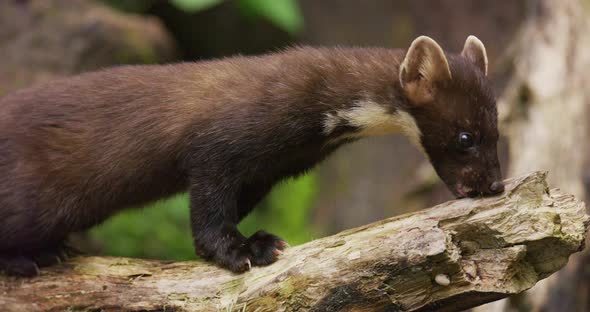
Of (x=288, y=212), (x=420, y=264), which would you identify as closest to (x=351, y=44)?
(x=288, y=212)

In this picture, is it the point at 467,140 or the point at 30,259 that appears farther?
the point at 30,259

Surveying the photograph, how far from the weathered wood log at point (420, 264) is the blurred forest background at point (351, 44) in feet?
5.99

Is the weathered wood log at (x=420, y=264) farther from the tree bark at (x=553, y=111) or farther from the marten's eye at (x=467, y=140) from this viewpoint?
the tree bark at (x=553, y=111)

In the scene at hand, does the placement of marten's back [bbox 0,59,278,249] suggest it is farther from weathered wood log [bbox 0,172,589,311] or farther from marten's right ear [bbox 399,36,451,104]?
marten's right ear [bbox 399,36,451,104]

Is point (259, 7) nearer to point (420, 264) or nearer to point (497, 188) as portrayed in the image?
point (497, 188)

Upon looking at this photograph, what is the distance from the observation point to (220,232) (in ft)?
17.4

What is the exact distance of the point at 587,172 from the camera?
23.3 ft

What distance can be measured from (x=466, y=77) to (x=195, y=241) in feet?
7.45

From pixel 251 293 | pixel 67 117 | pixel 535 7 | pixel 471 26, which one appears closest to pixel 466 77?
pixel 251 293

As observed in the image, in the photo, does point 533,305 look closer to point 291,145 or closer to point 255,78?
point 291,145

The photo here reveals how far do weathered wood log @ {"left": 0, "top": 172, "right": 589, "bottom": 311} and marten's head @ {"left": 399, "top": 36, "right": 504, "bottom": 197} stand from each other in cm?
36

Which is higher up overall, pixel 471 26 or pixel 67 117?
pixel 471 26

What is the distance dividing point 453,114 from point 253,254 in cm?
172

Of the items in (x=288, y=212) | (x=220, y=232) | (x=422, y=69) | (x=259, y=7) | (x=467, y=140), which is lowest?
(x=288, y=212)
